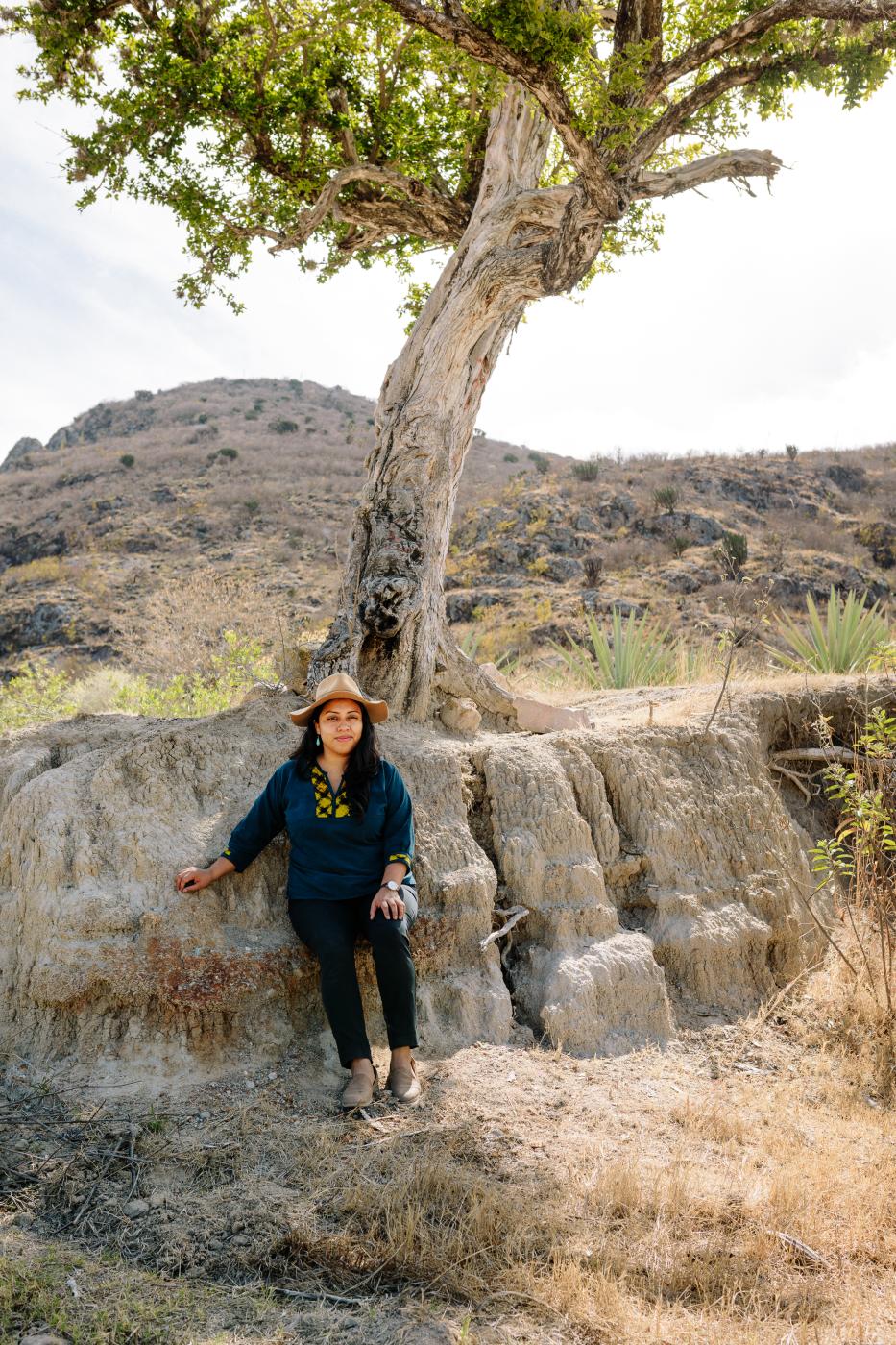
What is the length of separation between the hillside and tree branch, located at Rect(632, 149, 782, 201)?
862cm

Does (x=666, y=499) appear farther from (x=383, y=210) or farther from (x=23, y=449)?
(x=23, y=449)

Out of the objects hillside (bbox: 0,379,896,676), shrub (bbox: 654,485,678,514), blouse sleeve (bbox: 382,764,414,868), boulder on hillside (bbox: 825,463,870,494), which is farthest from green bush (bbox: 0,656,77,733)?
boulder on hillside (bbox: 825,463,870,494)

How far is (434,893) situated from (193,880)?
4.12 feet

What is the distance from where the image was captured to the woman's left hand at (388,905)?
13.9 ft

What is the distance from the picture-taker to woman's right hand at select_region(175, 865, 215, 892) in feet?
14.3

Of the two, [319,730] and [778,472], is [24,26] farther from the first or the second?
[778,472]

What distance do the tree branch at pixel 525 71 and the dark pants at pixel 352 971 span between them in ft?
14.3

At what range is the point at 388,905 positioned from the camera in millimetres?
4238

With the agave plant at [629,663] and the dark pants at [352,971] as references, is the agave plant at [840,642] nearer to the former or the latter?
the agave plant at [629,663]

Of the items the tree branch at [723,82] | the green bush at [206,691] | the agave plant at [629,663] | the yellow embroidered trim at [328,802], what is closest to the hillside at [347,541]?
the green bush at [206,691]

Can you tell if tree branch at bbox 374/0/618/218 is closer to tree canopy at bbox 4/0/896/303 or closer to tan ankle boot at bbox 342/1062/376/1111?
tree canopy at bbox 4/0/896/303

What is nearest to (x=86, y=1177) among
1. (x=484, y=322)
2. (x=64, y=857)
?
(x=64, y=857)

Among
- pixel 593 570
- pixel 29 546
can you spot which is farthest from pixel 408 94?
pixel 29 546

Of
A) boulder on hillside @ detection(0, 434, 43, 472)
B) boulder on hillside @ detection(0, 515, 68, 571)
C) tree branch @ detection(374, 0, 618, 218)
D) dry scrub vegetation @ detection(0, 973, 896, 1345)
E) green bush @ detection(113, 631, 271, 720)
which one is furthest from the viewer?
boulder on hillside @ detection(0, 434, 43, 472)
